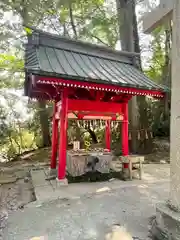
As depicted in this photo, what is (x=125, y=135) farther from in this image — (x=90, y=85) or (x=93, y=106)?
(x=90, y=85)

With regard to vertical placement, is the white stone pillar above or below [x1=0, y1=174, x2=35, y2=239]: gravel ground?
above

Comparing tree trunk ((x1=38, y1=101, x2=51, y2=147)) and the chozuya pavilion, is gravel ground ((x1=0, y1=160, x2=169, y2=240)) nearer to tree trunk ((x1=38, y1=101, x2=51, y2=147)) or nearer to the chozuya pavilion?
the chozuya pavilion

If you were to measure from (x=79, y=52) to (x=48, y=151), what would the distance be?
20.3 feet

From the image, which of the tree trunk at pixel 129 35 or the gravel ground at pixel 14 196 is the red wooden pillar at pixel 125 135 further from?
the tree trunk at pixel 129 35

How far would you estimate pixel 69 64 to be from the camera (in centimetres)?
512

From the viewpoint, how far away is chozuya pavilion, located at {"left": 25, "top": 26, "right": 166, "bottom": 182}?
443 cm

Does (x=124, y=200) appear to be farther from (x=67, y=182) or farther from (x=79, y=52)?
(x=79, y=52)

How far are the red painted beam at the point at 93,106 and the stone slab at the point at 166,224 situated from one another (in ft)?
10.6

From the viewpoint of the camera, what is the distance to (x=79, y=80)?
4.41 m

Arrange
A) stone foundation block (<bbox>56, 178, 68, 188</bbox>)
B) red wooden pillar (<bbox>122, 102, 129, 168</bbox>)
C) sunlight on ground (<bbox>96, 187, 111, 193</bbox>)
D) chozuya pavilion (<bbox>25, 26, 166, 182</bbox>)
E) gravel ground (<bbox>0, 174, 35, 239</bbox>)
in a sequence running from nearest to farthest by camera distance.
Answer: gravel ground (<bbox>0, 174, 35, 239</bbox>) → chozuya pavilion (<bbox>25, 26, 166, 182</bbox>) → sunlight on ground (<bbox>96, 187, 111, 193</bbox>) → stone foundation block (<bbox>56, 178, 68, 188</bbox>) → red wooden pillar (<bbox>122, 102, 129, 168</bbox>)

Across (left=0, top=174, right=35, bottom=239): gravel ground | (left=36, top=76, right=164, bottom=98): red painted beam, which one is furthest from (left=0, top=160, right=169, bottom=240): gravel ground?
(left=36, top=76, right=164, bottom=98): red painted beam

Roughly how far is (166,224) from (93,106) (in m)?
3.56

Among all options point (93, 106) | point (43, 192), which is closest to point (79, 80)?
point (93, 106)

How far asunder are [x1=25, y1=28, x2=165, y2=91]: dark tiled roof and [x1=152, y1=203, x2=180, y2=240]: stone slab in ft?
9.88
